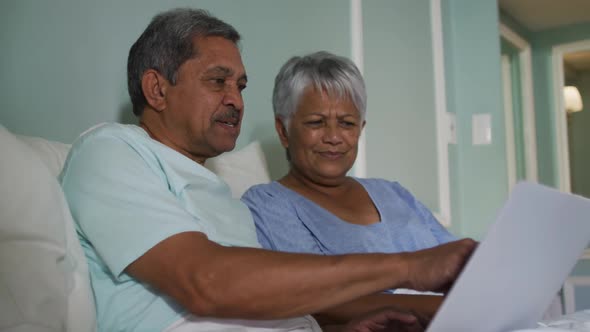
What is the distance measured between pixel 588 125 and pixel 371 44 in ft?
13.0

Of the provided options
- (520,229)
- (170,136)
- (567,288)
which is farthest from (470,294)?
(567,288)

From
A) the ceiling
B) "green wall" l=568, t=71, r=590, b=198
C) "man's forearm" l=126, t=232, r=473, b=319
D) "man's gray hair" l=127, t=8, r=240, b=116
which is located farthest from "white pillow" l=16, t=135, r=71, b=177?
"green wall" l=568, t=71, r=590, b=198

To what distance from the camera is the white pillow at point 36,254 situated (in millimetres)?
662

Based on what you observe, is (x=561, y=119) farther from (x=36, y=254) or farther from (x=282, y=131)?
(x=36, y=254)

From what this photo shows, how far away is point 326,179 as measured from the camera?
4.67 ft

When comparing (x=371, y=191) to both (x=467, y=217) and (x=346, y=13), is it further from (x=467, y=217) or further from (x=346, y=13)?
(x=467, y=217)

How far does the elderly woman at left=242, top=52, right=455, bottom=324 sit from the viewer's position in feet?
4.21

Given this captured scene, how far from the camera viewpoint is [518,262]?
70 cm

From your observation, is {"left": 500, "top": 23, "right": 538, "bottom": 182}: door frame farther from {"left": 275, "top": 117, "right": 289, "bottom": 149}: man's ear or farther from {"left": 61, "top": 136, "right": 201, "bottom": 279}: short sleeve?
{"left": 61, "top": 136, "right": 201, "bottom": 279}: short sleeve

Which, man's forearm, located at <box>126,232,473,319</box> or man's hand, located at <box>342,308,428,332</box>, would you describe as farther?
man's hand, located at <box>342,308,428,332</box>

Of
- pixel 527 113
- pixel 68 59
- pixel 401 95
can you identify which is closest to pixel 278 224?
pixel 68 59

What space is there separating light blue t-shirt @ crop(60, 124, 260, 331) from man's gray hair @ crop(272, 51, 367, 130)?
1.64 feet

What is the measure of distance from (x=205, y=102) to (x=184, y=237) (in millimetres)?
364

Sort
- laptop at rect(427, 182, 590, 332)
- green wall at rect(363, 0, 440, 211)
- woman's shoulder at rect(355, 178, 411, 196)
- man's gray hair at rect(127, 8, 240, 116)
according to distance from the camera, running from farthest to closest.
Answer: green wall at rect(363, 0, 440, 211)
woman's shoulder at rect(355, 178, 411, 196)
man's gray hair at rect(127, 8, 240, 116)
laptop at rect(427, 182, 590, 332)
